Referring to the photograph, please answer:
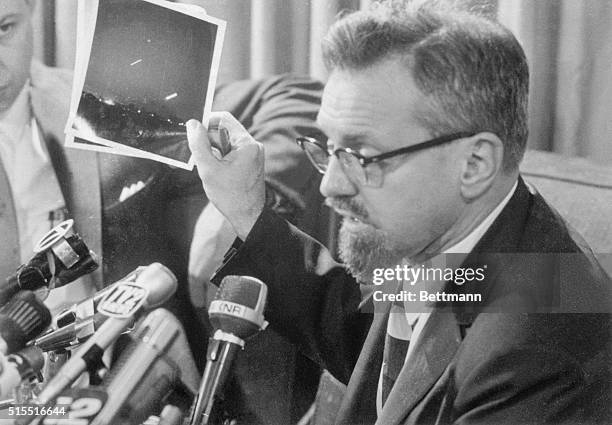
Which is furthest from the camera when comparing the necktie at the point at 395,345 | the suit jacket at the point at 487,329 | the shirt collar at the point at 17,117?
the shirt collar at the point at 17,117

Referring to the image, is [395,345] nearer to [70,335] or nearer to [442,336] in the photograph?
[442,336]

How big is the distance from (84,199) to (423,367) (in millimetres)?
797

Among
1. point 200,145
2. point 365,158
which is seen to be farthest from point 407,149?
point 200,145

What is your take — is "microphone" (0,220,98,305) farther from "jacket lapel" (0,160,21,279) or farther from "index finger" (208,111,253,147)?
"index finger" (208,111,253,147)

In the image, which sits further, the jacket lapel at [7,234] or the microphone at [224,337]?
the jacket lapel at [7,234]

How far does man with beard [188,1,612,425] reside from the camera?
1369 millimetres

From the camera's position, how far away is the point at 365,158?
140cm

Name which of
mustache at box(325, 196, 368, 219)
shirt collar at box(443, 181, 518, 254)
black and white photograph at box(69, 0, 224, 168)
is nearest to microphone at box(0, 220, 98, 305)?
black and white photograph at box(69, 0, 224, 168)

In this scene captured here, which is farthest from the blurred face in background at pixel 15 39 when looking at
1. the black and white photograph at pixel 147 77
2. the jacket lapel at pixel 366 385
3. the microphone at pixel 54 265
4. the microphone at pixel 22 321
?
the jacket lapel at pixel 366 385

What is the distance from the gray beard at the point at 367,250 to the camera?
1.49 metres

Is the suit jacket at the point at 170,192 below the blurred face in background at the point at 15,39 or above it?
below

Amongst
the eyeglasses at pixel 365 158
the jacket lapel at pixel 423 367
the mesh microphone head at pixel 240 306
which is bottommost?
the jacket lapel at pixel 423 367

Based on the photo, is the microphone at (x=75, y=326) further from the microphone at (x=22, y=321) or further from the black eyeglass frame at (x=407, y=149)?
the black eyeglass frame at (x=407, y=149)

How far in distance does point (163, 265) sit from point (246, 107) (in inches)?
15.0
